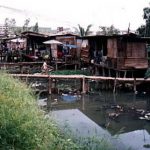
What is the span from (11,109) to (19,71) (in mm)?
18726

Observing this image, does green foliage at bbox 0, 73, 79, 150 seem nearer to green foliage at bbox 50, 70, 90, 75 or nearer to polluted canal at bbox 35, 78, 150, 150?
polluted canal at bbox 35, 78, 150, 150

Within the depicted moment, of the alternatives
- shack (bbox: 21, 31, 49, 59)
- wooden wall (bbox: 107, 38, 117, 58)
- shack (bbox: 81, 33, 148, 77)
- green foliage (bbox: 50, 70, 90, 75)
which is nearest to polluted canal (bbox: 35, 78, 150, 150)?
shack (bbox: 81, 33, 148, 77)

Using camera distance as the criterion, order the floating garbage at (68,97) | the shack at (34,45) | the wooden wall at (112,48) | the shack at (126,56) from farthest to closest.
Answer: the shack at (34,45), the wooden wall at (112,48), the shack at (126,56), the floating garbage at (68,97)

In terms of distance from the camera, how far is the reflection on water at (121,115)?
37.4ft

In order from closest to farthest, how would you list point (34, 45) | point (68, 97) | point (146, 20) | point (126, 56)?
point (68, 97)
point (126, 56)
point (146, 20)
point (34, 45)

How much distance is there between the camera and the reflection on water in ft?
Result: 37.4

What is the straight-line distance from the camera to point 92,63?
26.2 meters

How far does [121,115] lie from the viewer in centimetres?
1422

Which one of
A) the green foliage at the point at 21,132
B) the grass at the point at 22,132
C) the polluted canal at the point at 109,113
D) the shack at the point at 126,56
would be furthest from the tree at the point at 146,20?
the green foliage at the point at 21,132

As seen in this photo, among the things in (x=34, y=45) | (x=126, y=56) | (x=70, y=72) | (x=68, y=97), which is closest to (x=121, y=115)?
(x=68, y=97)

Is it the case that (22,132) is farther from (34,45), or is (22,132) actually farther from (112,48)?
(34,45)

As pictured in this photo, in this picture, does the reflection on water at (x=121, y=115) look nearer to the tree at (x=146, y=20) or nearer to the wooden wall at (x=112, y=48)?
the wooden wall at (x=112, y=48)

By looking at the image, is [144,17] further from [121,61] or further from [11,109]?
[11,109]

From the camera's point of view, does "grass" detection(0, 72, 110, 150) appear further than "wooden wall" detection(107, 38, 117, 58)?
No
